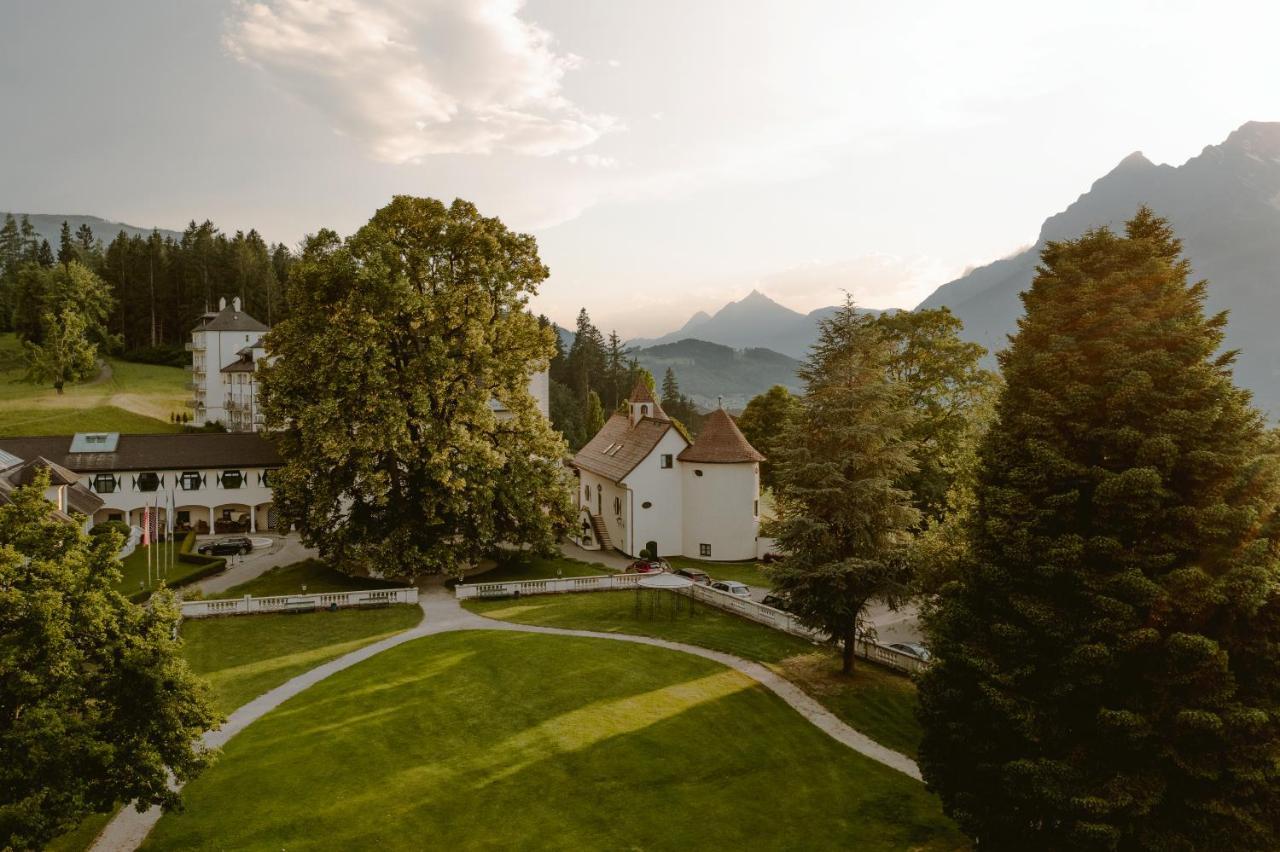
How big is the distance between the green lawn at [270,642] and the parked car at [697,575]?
583 inches

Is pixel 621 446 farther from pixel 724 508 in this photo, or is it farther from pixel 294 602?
pixel 294 602

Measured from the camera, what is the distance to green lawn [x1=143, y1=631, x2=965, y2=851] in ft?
56.1

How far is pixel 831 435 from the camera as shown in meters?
25.7

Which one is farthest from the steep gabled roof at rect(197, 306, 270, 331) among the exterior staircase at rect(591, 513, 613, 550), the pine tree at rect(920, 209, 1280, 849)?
the pine tree at rect(920, 209, 1280, 849)

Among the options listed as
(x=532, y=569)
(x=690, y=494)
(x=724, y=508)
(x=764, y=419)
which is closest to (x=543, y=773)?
(x=532, y=569)

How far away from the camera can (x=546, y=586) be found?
3809cm

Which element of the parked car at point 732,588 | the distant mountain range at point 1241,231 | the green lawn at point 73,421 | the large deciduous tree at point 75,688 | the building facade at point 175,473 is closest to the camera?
the large deciduous tree at point 75,688

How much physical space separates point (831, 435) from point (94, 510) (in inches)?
1772

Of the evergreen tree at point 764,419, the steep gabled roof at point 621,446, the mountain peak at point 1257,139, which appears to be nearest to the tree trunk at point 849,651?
the steep gabled roof at point 621,446

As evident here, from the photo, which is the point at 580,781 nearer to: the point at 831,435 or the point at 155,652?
the point at 155,652

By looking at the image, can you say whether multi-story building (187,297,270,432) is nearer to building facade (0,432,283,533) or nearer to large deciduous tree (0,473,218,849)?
building facade (0,432,283,533)

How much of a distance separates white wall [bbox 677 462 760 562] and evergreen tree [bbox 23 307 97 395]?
69.5 m

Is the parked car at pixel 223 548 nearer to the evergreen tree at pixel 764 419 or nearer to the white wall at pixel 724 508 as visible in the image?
the white wall at pixel 724 508

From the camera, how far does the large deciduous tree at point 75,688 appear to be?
42.0 ft
